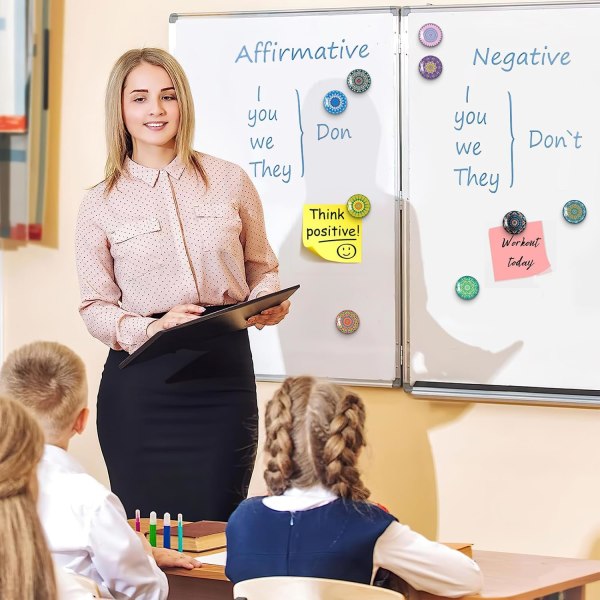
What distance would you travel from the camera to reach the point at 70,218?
12.7 feet

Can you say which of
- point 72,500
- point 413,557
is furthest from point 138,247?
point 413,557

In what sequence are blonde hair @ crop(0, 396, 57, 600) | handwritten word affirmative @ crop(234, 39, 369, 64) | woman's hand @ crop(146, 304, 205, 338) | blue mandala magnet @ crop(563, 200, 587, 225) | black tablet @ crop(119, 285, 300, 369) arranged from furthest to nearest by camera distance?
handwritten word affirmative @ crop(234, 39, 369, 64) < blue mandala magnet @ crop(563, 200, 587, 225) < woman's hand @ crop(146, 304, 205, 338) < black tablet @ crop(119, 285, 300, 369) < blonde hair @ crop(0, 396, 57, 600)

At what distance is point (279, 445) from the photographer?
191 centimetres

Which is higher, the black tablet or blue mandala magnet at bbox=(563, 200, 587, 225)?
blue mandala magnet at bbox=(563, 200, 587, 225)

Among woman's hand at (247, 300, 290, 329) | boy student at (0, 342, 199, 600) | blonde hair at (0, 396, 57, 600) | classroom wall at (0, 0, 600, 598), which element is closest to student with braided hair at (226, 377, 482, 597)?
boy student at (0, 342, 199, 600)

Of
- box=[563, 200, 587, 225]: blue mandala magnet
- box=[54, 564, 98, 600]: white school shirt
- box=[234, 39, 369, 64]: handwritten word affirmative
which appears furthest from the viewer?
box=[234, 39, 369, 64]: handwritten word affirmative

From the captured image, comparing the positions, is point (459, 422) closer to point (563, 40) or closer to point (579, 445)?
point (579, 445)

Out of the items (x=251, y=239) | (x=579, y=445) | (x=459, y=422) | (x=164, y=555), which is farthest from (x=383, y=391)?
(x=164, y=555)

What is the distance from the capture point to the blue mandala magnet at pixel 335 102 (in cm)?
348

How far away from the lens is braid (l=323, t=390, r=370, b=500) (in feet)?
6.16

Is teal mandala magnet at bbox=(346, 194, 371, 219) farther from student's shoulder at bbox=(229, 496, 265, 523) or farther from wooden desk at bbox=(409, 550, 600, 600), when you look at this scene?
student's shoulder at bbox=(229, 496, 265, 523)

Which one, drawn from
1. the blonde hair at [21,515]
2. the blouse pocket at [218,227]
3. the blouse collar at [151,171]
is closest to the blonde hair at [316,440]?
the blonde hair at [21,515]

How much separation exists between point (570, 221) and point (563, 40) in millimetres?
548

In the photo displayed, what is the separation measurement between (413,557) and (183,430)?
103cm
